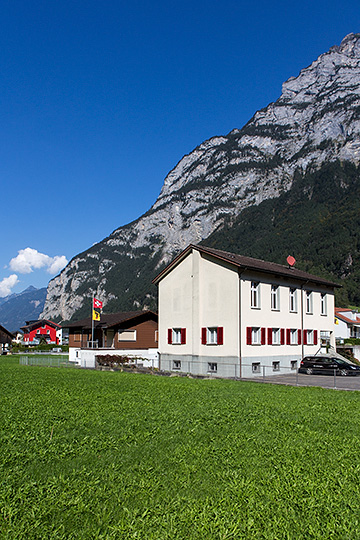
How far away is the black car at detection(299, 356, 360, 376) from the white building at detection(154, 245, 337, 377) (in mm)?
1425

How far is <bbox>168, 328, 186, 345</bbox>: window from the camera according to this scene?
3578 cm

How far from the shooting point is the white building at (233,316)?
32.0 metres

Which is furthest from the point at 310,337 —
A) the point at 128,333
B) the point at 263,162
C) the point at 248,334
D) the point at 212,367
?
the point at 263,162

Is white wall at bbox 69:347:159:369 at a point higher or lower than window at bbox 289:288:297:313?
lower

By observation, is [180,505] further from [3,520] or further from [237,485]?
[3,520]

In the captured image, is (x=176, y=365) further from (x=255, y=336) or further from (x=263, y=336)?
(x=263, y=336)

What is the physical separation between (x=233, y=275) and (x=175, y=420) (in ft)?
70.5

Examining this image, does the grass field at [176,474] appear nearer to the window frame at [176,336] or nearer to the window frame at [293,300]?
the window frame at [176,336]

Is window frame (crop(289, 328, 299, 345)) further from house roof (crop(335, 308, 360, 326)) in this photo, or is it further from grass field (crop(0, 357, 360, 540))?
house roof (crop(335, 308, 360, 326))

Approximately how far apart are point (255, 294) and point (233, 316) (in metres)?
2.97

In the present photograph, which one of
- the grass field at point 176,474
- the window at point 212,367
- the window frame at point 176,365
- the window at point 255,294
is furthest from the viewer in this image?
the window frame at point 176,365

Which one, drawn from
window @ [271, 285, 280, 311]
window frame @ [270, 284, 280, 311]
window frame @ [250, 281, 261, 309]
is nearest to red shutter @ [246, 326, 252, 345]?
window frame @ [250, 281, 261, 309]

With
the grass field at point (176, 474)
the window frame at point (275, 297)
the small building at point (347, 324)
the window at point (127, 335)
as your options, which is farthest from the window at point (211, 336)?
the small building at point (347, 324)

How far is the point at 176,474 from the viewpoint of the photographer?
7398 mm
